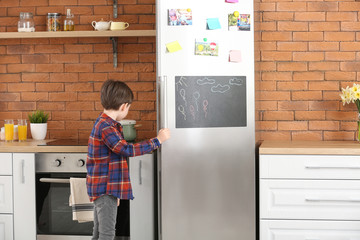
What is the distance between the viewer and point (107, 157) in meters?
2.82

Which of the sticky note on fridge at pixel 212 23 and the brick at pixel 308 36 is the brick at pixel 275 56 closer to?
the brick at pixel 308 36

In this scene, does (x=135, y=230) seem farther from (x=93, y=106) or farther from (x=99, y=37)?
(x=99, y=37)

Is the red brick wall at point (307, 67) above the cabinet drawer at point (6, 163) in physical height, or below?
above

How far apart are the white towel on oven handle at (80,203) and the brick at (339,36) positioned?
1965 mm

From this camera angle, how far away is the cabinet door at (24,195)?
11.1 ft

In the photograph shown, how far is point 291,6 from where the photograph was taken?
3.78 m

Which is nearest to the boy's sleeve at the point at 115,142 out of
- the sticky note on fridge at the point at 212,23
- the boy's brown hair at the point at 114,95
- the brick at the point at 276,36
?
the boy's brown hair at the point at 114,95

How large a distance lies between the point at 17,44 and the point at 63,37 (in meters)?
0.37

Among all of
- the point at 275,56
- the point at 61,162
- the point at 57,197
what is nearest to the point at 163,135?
the point at 61,162

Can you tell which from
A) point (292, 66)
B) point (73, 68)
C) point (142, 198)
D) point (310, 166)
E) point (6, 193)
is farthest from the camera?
point (73, 68)

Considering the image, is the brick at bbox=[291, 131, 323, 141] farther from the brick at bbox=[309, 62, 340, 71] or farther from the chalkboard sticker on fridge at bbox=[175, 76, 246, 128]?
the chalkboard sticker on fridge at bbox=[175, 76, 246, 128]

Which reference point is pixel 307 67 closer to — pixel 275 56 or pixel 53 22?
pixel 275 56

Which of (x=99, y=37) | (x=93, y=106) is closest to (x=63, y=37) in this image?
(x=99, y=37)

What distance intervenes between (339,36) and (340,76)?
282mm
